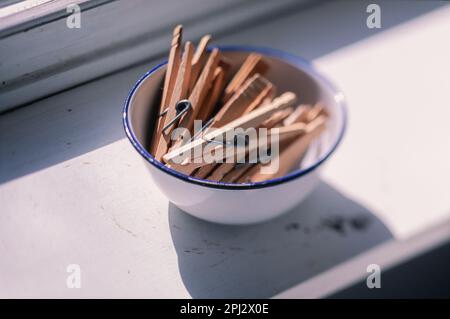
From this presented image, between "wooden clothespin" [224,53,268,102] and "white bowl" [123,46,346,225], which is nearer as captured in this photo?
"white bowl" [123,46,346,225]

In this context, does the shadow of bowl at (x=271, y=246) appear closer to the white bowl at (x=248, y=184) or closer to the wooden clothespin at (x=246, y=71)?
the white bowl at (x=248, y=184)

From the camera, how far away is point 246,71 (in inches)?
23.5

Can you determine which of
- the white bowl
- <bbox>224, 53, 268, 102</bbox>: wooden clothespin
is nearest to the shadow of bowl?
the white bowl

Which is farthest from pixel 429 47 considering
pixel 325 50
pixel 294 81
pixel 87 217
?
pixel 87 217

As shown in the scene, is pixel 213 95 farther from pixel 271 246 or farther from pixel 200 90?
pixel 271 246

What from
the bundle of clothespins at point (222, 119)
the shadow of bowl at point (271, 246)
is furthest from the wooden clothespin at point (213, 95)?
the shadow of bowl at point (271, 246)

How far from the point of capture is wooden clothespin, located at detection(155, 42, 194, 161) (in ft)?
1.73

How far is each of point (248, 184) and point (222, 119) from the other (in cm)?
9

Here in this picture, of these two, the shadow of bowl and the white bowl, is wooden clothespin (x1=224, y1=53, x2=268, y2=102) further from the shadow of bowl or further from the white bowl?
the shadow of bowl

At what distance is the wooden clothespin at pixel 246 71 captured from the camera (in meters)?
0.59

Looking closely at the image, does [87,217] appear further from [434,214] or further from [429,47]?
[429,47]

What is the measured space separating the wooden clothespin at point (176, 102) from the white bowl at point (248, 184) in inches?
0.9

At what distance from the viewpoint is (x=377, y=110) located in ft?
2.34

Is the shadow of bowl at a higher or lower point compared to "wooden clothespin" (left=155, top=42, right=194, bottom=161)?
lower
